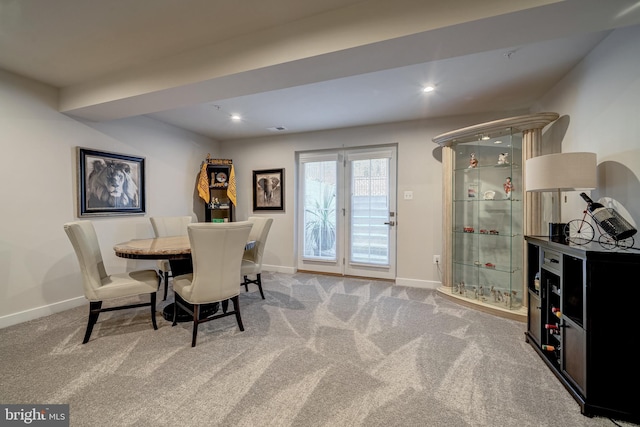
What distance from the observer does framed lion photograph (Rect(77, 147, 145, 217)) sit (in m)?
3.16

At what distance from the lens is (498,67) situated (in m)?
2.40

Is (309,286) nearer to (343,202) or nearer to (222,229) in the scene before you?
(343,202)

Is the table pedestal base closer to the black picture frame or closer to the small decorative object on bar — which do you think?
the black picture frame

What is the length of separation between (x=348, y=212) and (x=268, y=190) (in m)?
1.51

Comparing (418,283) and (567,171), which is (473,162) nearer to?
(567,171)

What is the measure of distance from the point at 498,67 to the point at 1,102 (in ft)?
15.2

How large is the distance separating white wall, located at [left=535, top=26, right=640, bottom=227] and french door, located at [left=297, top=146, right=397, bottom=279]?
2.09 meters

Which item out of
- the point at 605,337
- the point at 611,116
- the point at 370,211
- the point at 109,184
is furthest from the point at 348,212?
the point at 109,184

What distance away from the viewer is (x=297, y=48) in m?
1.87

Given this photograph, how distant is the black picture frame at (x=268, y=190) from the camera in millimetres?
4754

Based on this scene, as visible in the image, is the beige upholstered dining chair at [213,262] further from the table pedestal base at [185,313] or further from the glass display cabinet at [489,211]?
the glass display cabinet at [489,211]

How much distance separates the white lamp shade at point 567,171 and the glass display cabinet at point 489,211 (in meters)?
0.99

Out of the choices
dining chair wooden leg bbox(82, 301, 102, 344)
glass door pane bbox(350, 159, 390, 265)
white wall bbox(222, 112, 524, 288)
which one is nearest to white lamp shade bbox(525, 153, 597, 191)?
white wall bbox(222, 112, 524, 288)

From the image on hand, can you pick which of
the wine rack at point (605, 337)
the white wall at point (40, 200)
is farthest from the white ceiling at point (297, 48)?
the wine rack at point (605, 337)
